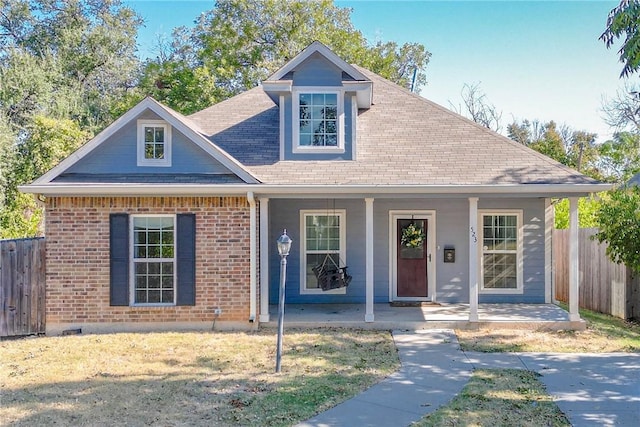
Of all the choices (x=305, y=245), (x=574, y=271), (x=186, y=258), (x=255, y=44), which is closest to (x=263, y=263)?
(x=186, y=258)

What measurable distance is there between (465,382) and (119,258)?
6109mm

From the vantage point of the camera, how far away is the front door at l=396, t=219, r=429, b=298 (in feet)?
35.1

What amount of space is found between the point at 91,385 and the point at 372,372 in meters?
3.51

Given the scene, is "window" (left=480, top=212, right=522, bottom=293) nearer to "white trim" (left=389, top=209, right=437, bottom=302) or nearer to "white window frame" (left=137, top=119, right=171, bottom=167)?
"white trim" (left=389, top=209, right=437, bottom=302)

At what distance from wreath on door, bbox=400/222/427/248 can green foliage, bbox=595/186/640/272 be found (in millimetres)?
3579

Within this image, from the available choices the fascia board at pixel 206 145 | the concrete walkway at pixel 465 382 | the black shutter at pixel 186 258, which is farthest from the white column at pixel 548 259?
the black shutter at pixel 186 258

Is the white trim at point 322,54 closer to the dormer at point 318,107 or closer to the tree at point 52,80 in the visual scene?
the dormer at point 318,107

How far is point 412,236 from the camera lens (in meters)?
10.7

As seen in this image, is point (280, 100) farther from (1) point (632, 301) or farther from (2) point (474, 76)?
(2) point (474, 76)

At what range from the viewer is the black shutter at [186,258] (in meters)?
8.40

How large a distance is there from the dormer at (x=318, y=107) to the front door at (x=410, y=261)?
2.42 meters

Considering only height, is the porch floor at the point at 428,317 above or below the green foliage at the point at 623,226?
below

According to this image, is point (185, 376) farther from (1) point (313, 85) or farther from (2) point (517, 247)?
(2) point (517, 247)

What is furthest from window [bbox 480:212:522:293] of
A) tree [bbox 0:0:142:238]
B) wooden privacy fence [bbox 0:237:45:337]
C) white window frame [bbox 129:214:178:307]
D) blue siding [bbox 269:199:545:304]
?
tree [bbox 0:0:142:238]
